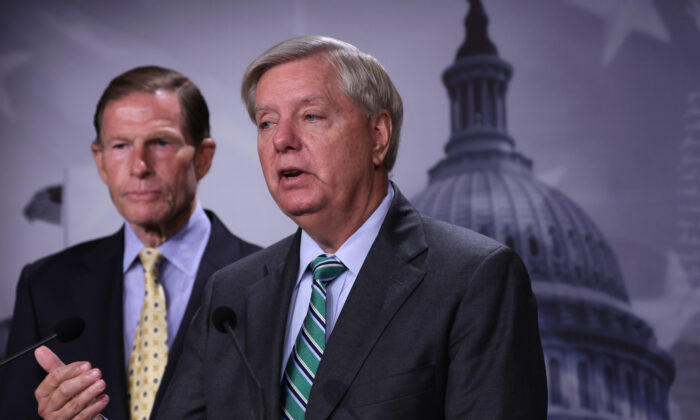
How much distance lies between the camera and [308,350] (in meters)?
1.35

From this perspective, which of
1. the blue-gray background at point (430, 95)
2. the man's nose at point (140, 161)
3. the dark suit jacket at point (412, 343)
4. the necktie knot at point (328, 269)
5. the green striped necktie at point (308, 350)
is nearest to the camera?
the dark suit jacket at point (412, 343)

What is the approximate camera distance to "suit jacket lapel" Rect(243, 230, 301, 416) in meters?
1.33

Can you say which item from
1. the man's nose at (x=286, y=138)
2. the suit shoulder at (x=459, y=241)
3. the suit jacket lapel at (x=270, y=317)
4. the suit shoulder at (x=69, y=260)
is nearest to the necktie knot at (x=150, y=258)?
the suit shoulder at (x=69, y=260)

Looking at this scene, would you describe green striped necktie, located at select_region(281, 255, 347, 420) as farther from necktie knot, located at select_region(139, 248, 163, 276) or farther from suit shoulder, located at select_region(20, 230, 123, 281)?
suit shoulder, located at select_region(20, 230, 123, 281)

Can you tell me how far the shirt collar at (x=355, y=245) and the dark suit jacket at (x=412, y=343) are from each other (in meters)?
0.03

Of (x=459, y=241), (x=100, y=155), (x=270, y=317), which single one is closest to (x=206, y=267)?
(x=100, y=155)

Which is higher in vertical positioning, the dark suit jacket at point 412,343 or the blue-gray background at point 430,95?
the blue-gray background at point 430,95

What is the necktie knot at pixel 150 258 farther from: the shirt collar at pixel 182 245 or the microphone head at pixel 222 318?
the microphone head at pixel 222 318

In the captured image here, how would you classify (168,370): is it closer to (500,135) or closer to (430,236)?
(430,236)

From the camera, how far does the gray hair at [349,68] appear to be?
4.73ft

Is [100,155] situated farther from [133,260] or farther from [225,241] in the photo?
[225,241]

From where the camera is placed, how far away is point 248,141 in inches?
154

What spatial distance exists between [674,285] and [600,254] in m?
0.35

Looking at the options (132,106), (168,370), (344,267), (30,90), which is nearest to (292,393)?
(344,267)
